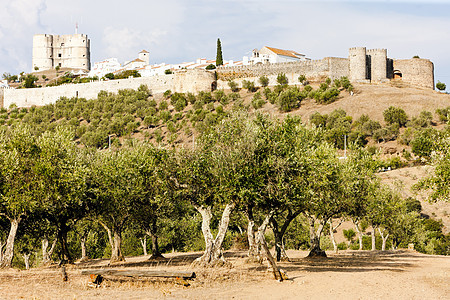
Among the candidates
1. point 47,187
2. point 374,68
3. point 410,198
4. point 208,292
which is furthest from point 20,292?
point 374,68

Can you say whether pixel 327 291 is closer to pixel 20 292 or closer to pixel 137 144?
pixel 20 292

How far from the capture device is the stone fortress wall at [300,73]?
9269 cm

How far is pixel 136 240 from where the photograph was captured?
42188 mm

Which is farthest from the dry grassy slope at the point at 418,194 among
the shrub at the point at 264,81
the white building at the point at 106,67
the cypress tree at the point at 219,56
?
the white building at the point at 106,67

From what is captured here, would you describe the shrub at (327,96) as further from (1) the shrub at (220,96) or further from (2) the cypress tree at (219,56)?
(2) the cypress tree at (219,56)

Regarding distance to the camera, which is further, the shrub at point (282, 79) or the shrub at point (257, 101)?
the shrub at point (282, 79)

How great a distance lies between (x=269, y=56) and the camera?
368 ft

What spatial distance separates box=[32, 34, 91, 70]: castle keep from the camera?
162375 mm

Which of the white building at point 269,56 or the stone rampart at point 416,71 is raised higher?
the white building at point 269,56

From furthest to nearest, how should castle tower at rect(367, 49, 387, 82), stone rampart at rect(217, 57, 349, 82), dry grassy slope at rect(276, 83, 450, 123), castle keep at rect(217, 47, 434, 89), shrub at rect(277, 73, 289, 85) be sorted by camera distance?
shrub at rect(277, 73, 289, 85) < stone rampart at rect(217, 57, 349, 82) < castle tower at rect(367, 49, 387, 82) < castle keep at rect(217, 47, 434, 89) < dry grassy slope at rect(276, 83, 450, 123)

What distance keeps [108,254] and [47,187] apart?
1921 centimetres

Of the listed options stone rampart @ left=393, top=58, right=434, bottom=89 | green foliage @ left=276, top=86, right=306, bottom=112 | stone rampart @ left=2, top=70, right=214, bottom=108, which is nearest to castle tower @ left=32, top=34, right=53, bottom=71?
A: stone rampart @ left=2, top=70, right=214, bottom=108

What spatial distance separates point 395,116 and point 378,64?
21.4 meters

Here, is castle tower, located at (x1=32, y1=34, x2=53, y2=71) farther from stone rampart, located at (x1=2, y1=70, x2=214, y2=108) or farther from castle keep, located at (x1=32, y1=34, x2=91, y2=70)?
stone rampart, located at (x1=2, y1=70, x2=214, y2=108)
